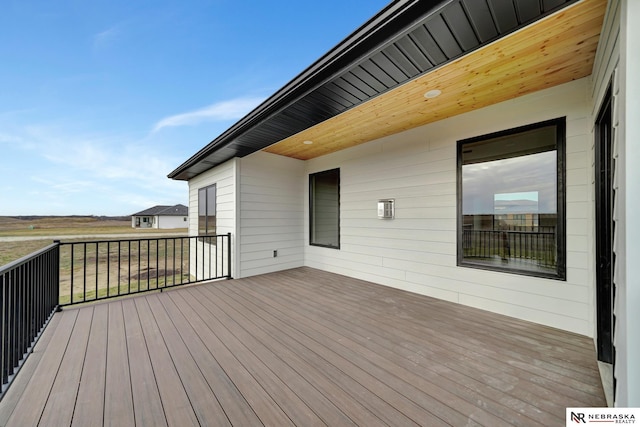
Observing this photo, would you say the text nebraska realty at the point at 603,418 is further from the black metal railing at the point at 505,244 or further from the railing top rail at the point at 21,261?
the railing top rail at the point at 21,261

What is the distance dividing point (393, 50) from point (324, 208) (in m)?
3.93

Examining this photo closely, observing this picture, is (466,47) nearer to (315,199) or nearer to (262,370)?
(262,370)

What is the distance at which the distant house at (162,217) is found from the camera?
2625cm

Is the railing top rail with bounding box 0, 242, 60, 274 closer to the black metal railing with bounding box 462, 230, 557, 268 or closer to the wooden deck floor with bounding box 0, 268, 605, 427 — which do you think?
the wooden deck floor with bounding box 0, 268, 605, 427

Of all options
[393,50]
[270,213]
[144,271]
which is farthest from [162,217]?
[393,50]

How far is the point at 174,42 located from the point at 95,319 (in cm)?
661

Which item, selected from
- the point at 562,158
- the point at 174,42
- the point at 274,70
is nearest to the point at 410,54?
the point at 562,158

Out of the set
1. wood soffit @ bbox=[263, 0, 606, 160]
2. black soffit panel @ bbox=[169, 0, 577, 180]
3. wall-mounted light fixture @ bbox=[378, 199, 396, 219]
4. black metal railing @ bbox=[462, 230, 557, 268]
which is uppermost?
wood soffit @ bbox=[263, 0, 606, 160]

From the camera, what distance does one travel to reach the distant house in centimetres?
2625

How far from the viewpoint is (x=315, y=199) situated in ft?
18.3

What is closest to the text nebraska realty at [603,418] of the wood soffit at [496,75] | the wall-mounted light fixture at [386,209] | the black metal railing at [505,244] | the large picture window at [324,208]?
the black metal railing at [505,244]

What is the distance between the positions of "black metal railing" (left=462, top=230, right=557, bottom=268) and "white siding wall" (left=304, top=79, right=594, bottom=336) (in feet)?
0.87

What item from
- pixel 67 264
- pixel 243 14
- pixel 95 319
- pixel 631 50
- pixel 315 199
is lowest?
pixel 67 264

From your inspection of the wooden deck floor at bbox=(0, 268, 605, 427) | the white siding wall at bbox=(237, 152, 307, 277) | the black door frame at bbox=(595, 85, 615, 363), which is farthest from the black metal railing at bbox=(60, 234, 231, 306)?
the black door frame at bbox=(595, 85, 615, 363)
